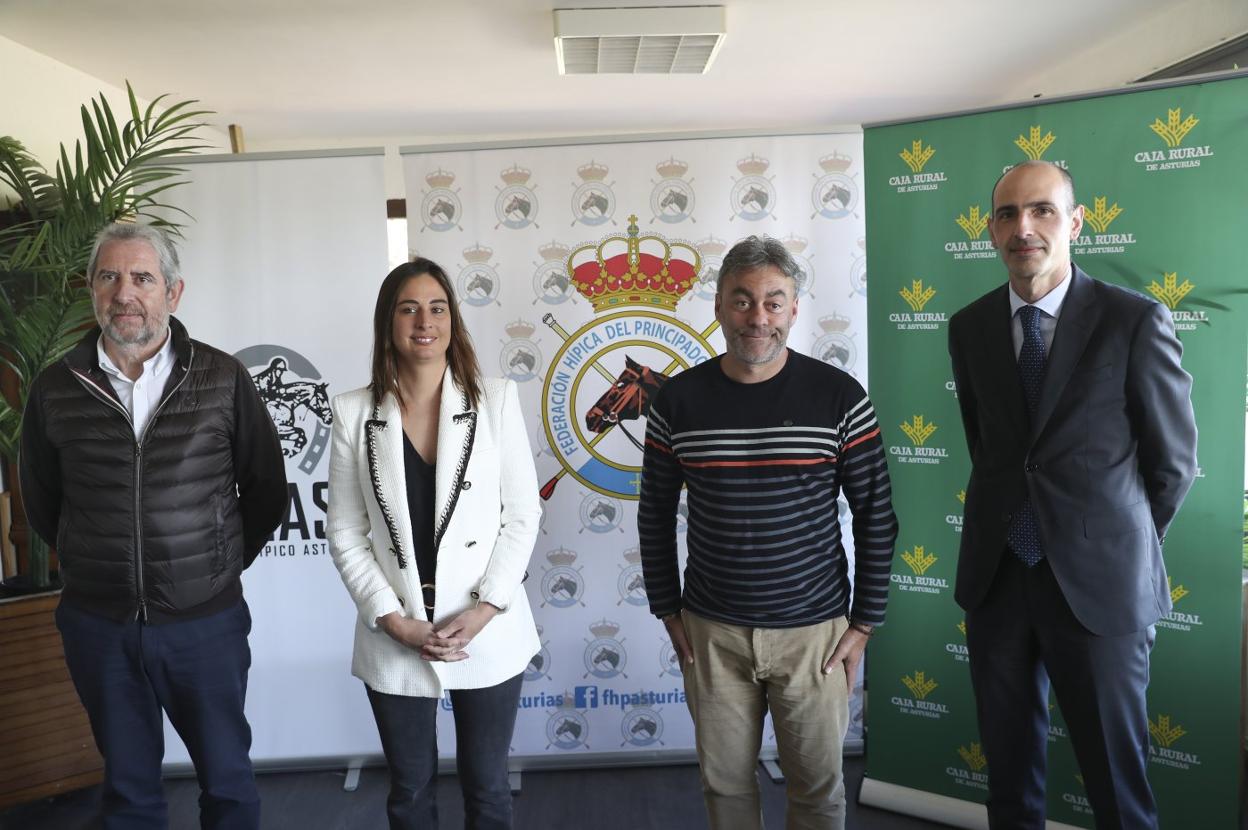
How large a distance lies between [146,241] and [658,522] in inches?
55.5

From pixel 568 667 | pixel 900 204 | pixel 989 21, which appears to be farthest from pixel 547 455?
pixel 989 21

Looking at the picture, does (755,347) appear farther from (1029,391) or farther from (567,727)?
(567,727)

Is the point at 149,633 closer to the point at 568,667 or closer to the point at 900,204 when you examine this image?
the point at 568,667

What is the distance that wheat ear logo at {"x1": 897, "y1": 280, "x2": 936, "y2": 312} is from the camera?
99.5 inches

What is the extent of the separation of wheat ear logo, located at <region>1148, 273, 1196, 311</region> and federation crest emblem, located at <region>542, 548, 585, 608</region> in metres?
2.00

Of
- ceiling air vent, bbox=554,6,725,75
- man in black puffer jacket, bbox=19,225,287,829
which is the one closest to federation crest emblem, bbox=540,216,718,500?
man in black puffer jacket, bbox=19,225,287,829

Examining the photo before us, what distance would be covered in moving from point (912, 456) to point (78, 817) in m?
3.10

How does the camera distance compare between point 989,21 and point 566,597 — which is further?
point 989,21

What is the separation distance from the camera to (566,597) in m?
3.00

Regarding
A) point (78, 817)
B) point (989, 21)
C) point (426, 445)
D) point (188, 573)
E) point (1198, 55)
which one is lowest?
point (78, 817)

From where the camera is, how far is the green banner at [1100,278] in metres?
2.16

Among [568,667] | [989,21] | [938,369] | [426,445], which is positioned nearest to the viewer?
[426,445]

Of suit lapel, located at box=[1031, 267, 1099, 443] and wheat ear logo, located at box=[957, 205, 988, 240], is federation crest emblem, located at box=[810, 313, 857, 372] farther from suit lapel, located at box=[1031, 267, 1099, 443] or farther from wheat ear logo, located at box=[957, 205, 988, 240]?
suit lapel, located at box=[1031, 267, 1099, 443]

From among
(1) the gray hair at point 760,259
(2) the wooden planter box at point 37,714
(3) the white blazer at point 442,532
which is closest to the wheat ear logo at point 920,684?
(3) the white blazer at point 442,532
